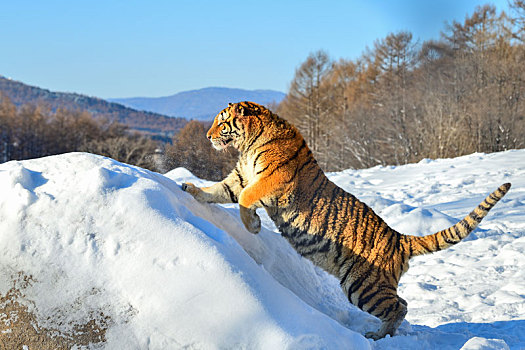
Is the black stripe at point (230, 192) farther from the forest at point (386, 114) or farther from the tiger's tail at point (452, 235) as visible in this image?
the forest at point (386, 114)

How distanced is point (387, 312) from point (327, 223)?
787 mm

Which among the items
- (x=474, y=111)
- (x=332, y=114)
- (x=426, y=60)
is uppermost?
(x=426, y=60)

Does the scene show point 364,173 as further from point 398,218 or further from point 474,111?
point 474,111

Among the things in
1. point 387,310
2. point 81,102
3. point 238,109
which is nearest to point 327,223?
point 387,310

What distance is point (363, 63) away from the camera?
4516cm

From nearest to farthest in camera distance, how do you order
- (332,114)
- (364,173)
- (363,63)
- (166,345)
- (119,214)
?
(166,345), (119,214), (364,173), (332,114), (363,63)

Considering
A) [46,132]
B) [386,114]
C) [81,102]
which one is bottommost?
[81,102]

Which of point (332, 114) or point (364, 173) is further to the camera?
point (332, 114)

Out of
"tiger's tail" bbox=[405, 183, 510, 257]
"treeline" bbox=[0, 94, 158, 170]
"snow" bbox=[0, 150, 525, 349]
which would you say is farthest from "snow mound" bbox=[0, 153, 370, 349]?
"treeline" bbox=[0, 94, 158, 170]

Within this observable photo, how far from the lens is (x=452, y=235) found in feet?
11.7

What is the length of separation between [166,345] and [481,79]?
34.4 metres

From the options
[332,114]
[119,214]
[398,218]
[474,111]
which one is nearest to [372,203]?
[398,218]

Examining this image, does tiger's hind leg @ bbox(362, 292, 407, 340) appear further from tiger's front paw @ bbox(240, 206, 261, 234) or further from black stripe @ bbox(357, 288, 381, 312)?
tiger's front paw @ bbox(240, 206, 261, 234)

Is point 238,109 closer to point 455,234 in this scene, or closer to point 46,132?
point 455,234
